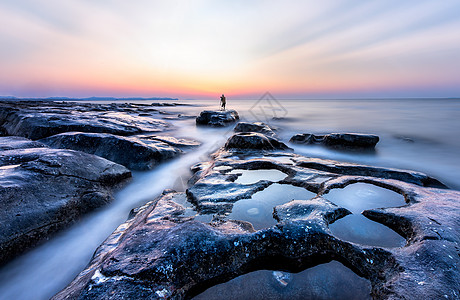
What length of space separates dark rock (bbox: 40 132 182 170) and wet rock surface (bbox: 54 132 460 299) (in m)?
3.42

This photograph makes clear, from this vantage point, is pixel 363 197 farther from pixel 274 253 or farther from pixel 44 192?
pixel 44 192

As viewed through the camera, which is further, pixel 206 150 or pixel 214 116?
pixel 214 116

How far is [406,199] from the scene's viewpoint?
308cm

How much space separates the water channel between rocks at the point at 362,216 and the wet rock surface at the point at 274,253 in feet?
0.33

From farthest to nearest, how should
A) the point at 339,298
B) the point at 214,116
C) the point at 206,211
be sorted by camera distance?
the point at 214,116
the point at 206,211
the point at 339,298

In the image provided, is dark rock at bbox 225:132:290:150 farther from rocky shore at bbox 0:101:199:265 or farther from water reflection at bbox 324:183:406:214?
water reflection at bbox 324:183:406:214

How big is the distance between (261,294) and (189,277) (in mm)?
633

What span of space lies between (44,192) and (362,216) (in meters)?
4.79

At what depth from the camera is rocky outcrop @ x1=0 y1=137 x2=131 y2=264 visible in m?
2.65

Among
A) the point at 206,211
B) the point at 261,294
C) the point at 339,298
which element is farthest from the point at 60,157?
the point at 339,298

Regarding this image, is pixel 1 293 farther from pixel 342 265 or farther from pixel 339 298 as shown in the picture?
pixel 342 265

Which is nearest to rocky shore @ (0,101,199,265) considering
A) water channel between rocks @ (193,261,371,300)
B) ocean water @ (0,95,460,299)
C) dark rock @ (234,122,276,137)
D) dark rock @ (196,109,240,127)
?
ocean water @ (0,95,460,299)

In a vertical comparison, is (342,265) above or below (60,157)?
Result: below

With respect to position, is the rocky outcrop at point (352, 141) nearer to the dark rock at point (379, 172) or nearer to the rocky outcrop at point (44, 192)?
the dark rock at point (379, 172)
